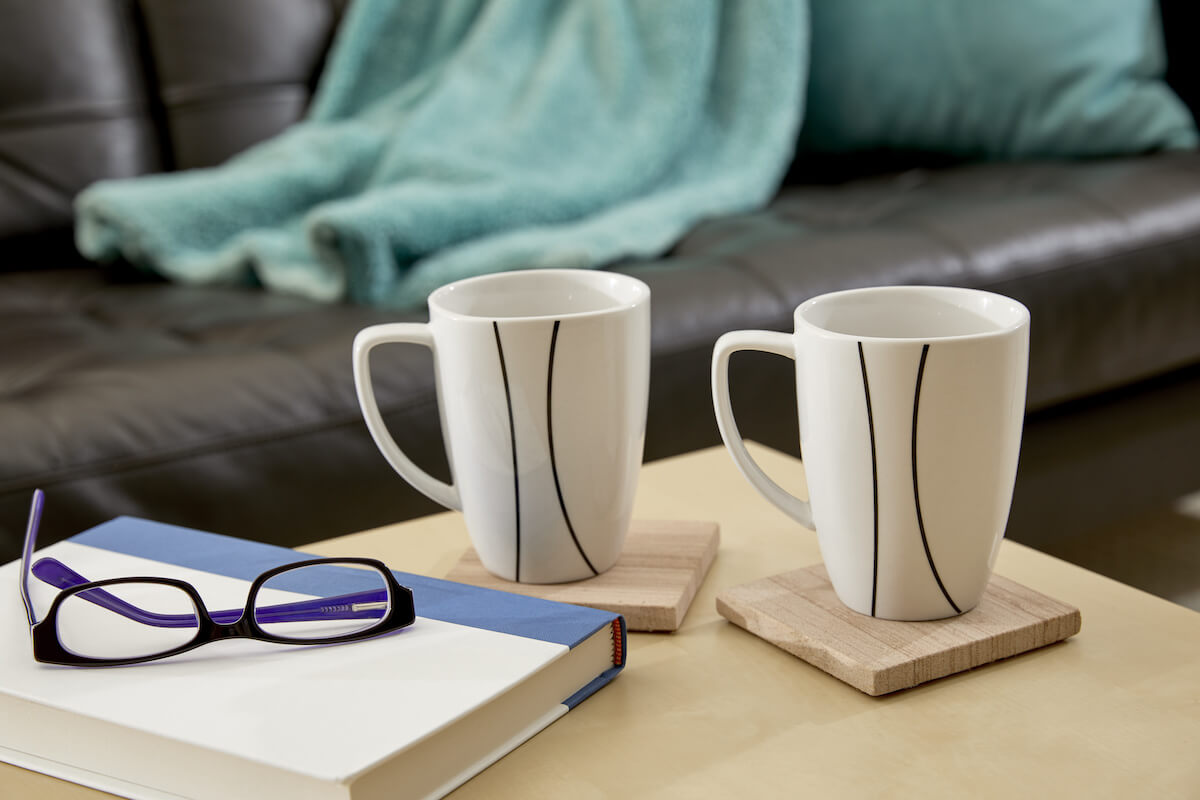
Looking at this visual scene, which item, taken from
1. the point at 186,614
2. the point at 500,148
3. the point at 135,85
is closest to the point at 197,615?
the point at 186,614

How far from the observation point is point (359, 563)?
454 millimetres

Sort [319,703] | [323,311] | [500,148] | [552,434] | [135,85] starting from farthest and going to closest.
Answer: [135,85], [500,148], [323,311], [552,434], [319,703]

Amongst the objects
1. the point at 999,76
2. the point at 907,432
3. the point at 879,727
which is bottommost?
the point at 879,727

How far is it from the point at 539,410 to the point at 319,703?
15cm

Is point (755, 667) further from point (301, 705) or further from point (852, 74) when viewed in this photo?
point (852, 74)

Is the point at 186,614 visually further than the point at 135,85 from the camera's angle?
No

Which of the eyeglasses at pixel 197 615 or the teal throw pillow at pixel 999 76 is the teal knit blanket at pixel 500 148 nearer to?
the teal throw pillow at pixel 999 76

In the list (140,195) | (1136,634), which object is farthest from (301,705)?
(140,195)

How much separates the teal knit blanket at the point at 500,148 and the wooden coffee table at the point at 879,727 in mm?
715

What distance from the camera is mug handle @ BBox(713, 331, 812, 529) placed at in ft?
1.58

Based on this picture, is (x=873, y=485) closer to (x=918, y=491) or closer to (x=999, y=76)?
(x=918, y=491)

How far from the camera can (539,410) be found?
49 centimetres

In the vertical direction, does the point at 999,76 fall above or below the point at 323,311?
above

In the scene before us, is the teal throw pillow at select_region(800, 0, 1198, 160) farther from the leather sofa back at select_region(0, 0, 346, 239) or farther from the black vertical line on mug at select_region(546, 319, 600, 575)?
the black vertical line on mug at select_region(546, 319, 600, 575)
